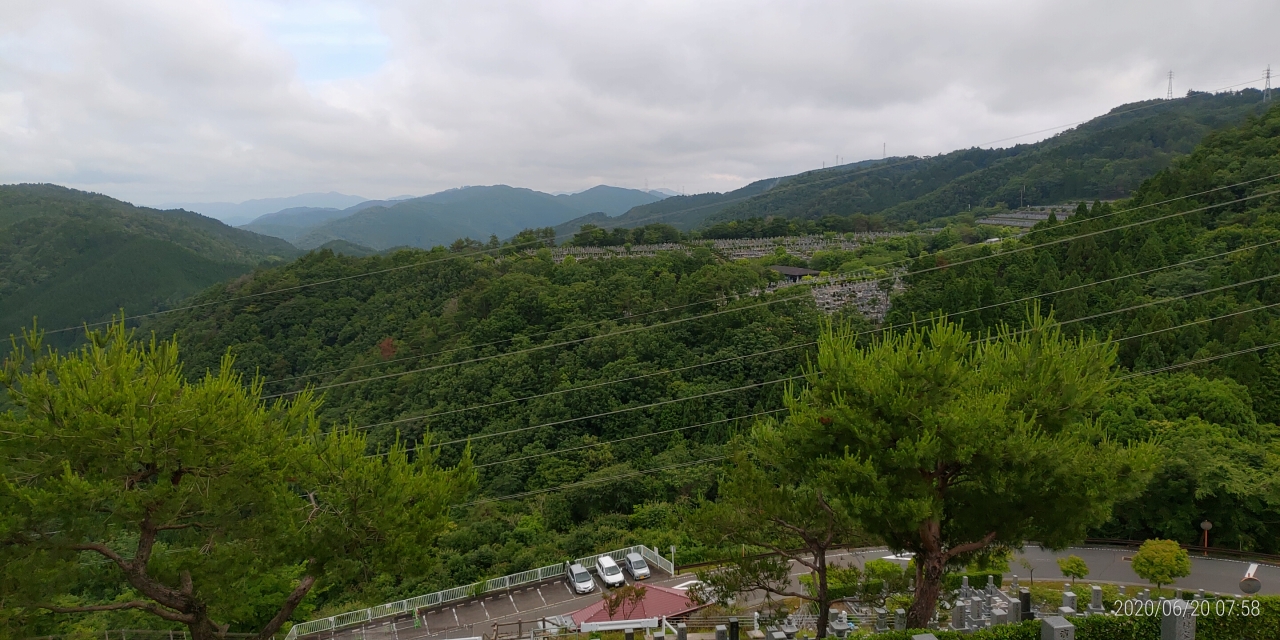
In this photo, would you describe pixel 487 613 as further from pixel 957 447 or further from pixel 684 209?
pixel 684 209

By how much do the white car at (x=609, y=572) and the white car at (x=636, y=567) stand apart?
0.97ft

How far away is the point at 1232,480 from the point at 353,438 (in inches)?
721

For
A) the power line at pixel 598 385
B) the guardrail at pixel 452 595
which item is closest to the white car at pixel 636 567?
the guardrail at pixel 452 595

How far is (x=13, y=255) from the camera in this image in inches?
2894

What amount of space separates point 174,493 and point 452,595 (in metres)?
8.85

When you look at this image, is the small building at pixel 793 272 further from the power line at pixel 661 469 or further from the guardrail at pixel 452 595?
the guardrail at pixel 452 595

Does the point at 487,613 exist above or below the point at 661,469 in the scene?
below

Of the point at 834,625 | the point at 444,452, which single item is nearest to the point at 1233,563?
the point at 834,625

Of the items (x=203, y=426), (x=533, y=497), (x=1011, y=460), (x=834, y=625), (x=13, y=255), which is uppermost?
(x=13, y=255)

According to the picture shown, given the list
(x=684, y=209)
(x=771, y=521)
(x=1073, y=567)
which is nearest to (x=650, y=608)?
(x=771, y=521)

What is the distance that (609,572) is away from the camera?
1527 cm

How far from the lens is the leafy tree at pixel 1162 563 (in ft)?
40.2

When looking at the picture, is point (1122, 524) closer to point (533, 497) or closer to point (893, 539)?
point (893, 539)

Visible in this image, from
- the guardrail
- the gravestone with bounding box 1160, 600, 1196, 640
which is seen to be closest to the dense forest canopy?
the guardrail
